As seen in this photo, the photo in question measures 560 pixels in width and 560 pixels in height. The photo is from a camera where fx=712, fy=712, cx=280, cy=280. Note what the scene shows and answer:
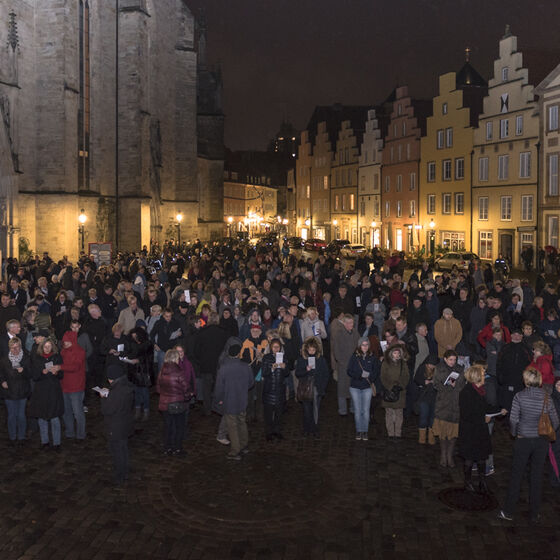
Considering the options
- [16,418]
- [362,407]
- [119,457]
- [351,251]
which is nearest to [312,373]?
[362,407]

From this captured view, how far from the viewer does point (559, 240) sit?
39.5m

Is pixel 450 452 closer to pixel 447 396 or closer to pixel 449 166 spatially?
pixel 447 396

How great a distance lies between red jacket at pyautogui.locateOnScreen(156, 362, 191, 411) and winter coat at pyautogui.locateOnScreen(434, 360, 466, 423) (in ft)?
11.0

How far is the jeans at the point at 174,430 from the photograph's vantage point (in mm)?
9711

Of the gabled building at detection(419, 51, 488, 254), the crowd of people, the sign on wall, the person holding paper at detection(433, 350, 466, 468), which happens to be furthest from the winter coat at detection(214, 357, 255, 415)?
the gabled building at detection(419, 51, 488, 254)

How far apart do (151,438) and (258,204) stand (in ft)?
341

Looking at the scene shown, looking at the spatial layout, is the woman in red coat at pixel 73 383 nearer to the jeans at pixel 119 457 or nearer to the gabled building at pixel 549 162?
the jeans at pixel 119 457

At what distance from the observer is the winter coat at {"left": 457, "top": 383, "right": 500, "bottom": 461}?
8156 millimetres

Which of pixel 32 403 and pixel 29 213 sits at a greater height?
pixel 29 213

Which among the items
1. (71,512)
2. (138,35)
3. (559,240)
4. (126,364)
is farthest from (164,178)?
(71,512)

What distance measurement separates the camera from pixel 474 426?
27.0 ft

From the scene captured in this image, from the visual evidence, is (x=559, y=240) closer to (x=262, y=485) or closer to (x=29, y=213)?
(x=29, y=213)

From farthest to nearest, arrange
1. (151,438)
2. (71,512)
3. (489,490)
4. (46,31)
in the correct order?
1. (46,31)
2. (151,438)
3. (489,490)
4. (71,512)

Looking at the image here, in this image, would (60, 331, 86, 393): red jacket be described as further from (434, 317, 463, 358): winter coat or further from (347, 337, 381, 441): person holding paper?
(434, 317, 463, 358): winter coat
